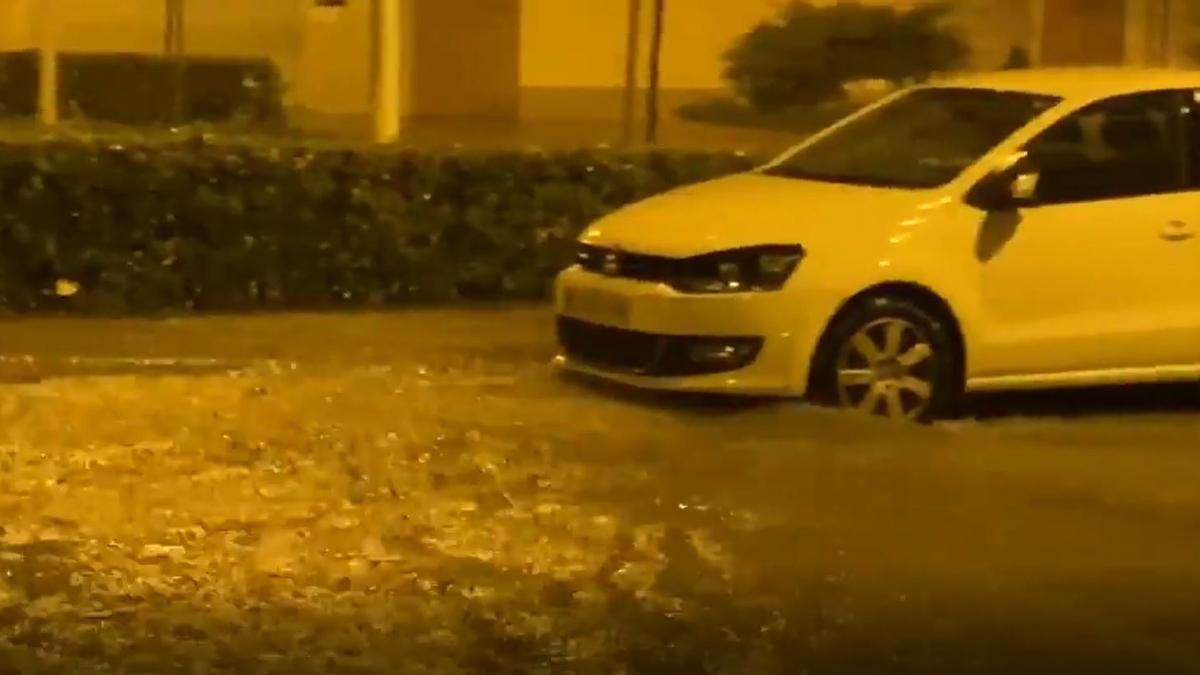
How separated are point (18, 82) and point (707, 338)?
44.7 feet

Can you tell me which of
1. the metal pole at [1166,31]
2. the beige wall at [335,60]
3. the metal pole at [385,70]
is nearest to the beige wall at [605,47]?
the beige wall at [335,60]

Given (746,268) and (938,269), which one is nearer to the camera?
(746,268)

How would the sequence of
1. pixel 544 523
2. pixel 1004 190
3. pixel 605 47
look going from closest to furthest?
1. pixel 544 523
2. pixel 1004 190
3. pixel 605 47

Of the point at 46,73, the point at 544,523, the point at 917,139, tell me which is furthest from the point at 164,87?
the point at 544,523

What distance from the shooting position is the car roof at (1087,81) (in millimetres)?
9727

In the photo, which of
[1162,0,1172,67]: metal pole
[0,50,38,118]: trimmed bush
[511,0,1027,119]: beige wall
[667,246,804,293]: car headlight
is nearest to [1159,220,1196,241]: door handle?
[667,246,804,293]: car headlight

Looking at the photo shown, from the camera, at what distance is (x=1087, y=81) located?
9844mm

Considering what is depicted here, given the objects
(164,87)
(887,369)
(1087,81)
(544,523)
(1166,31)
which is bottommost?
(544,523)

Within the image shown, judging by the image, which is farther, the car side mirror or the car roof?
the car roof

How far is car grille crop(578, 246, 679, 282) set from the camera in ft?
29.9

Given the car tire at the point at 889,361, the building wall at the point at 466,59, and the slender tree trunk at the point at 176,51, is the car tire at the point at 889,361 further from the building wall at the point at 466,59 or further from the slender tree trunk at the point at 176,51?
the building wall at the point at 466,59

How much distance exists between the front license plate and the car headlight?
13.4 inches

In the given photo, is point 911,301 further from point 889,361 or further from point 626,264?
point 626,264

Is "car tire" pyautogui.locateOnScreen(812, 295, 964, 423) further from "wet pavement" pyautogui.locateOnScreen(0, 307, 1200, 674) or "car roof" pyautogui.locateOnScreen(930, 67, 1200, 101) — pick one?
"car roof" pyautogui.locateOnScreen(930, 67, 1200, 101)
